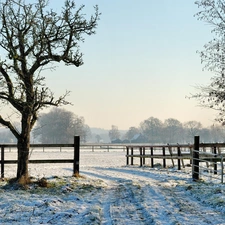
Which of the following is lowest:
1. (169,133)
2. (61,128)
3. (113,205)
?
(113,205)

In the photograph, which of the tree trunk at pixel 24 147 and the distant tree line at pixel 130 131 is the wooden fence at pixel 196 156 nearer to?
the tree trunk at pixel 24 147

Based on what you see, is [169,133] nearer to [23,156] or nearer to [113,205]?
[23,156]

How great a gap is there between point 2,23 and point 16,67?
1558 millimetres

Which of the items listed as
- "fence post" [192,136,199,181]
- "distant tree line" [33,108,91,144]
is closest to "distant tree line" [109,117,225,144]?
"distant tree line" [33,108,91,144]

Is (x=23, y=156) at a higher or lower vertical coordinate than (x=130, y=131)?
lower

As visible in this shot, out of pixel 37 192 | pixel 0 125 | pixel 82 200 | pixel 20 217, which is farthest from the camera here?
pixel 0 125

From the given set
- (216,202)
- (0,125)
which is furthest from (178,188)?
(0,125)

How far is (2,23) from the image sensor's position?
39.7 ft

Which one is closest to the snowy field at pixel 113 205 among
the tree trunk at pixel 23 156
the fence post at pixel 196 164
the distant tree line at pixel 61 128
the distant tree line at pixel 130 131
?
the tree trunk at pixel 23 156

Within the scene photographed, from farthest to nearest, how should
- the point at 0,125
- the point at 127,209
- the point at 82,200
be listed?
the point at 0,125 → the point at 82,200 → the point at 127,209

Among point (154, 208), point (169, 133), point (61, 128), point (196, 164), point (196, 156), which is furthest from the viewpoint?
point (169, 133)

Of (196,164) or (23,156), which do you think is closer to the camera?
(23,156)

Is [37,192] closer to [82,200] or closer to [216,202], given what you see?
[82,200]

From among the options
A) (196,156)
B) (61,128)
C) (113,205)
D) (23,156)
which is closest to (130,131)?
(61,128)
